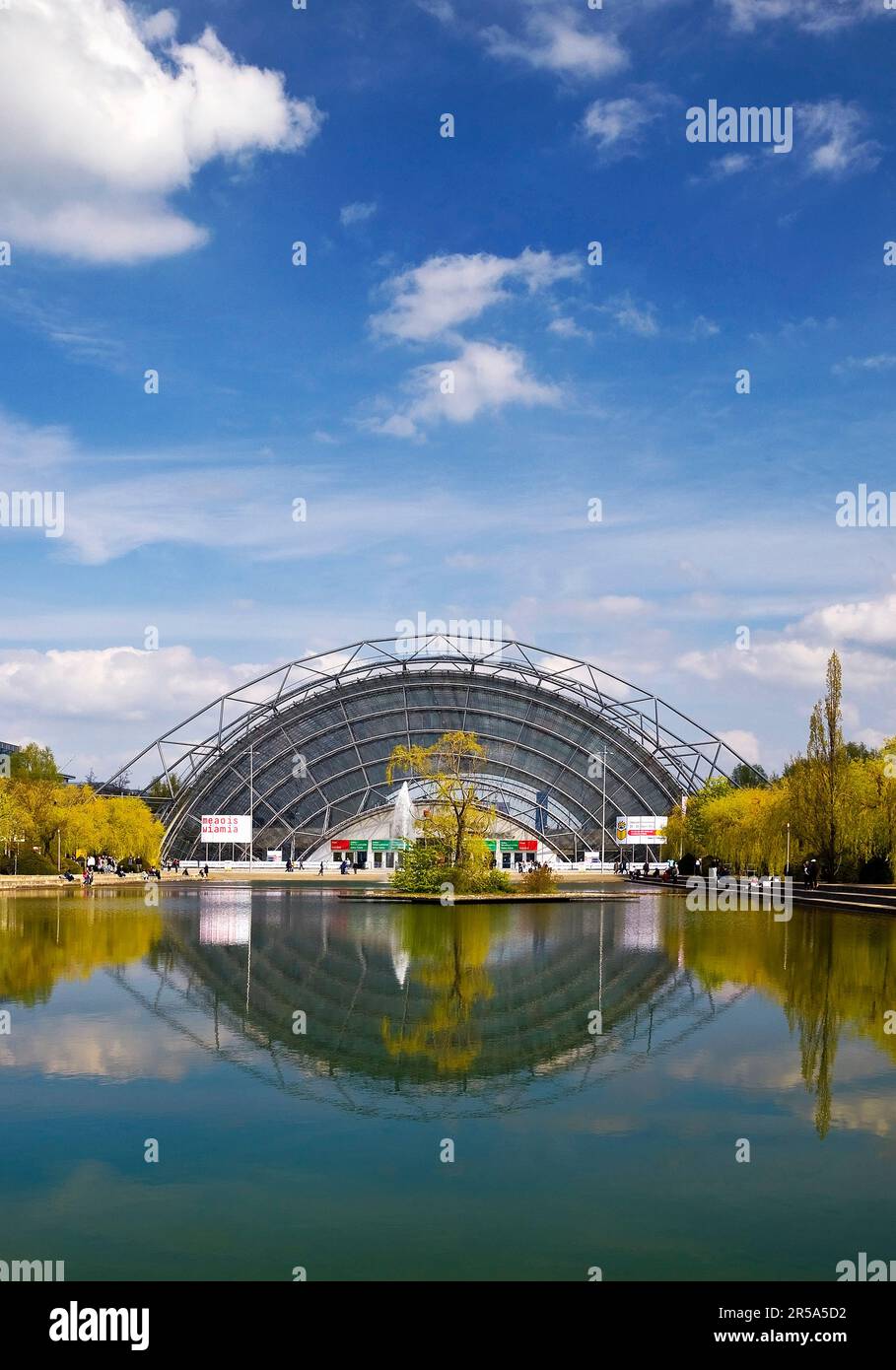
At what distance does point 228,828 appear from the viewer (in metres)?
105

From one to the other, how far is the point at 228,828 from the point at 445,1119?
94.5 metres

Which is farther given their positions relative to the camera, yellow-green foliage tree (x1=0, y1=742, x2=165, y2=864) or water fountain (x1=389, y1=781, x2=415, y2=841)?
water fountain (x1=389, y1=781, x2=415, y2=841)

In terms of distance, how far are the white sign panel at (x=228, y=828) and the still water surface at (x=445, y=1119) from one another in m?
78.4

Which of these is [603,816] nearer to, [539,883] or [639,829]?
[639,829]

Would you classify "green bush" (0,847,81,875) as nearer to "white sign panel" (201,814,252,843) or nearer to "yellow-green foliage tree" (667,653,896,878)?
"white sign panel" (201,814,252,843)

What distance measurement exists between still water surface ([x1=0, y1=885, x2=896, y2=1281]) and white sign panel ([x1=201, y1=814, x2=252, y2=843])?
257 feet

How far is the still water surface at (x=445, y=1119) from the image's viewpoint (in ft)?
31.8

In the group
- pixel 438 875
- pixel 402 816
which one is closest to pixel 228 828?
pixel 402 816

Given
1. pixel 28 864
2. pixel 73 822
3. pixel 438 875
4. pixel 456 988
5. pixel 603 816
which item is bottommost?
pixel 456 988

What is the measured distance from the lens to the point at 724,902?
56.8 meters

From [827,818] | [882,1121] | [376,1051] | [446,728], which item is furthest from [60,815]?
[882,1121]

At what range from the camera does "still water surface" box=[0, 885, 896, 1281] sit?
381 inches

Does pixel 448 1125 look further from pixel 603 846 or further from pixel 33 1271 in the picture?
pixel 603 846

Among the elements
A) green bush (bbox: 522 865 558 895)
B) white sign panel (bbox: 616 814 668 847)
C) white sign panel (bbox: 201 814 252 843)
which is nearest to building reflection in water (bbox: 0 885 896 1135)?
green bush (bbox: 522 865 558 895)
